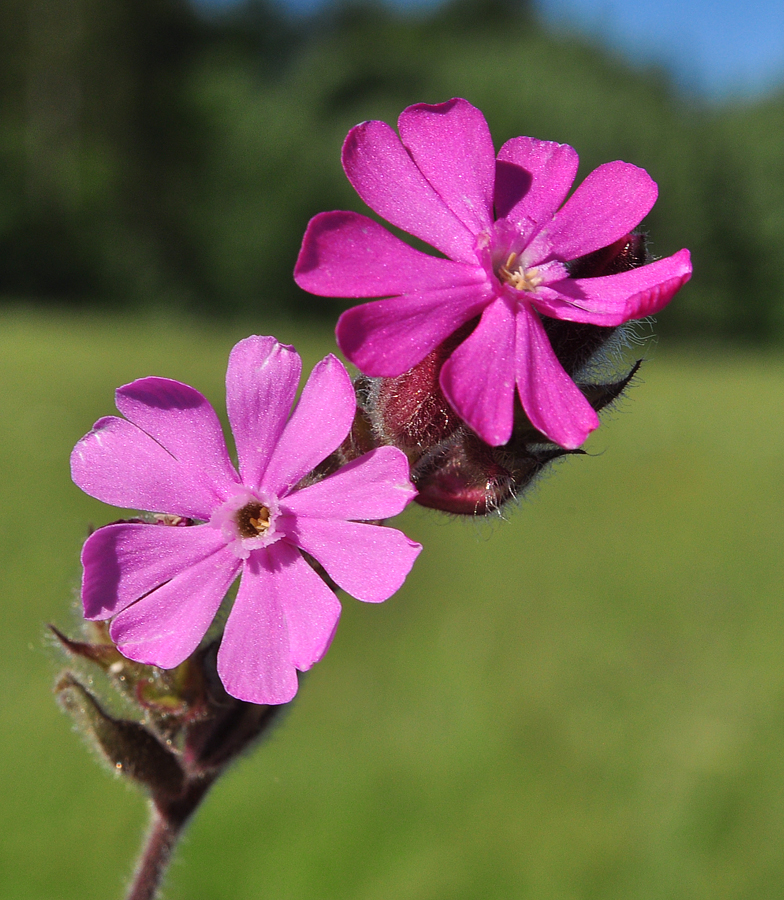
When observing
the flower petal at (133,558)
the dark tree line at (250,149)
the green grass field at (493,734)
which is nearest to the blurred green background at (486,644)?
the green grass field at (493,734)

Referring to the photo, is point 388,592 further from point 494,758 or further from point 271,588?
point 494,758

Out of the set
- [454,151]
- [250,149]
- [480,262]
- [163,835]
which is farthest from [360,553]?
[250,149]

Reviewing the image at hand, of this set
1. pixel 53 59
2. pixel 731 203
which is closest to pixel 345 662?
pixel 731 203

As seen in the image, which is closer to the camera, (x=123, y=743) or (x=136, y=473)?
(x=136, y=473)

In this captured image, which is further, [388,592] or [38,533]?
[38,533]

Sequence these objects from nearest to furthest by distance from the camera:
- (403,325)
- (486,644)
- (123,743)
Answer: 1. (403,325)
2. (123,743)
3. (486,644)

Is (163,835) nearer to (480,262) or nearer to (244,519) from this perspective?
(244,519)
